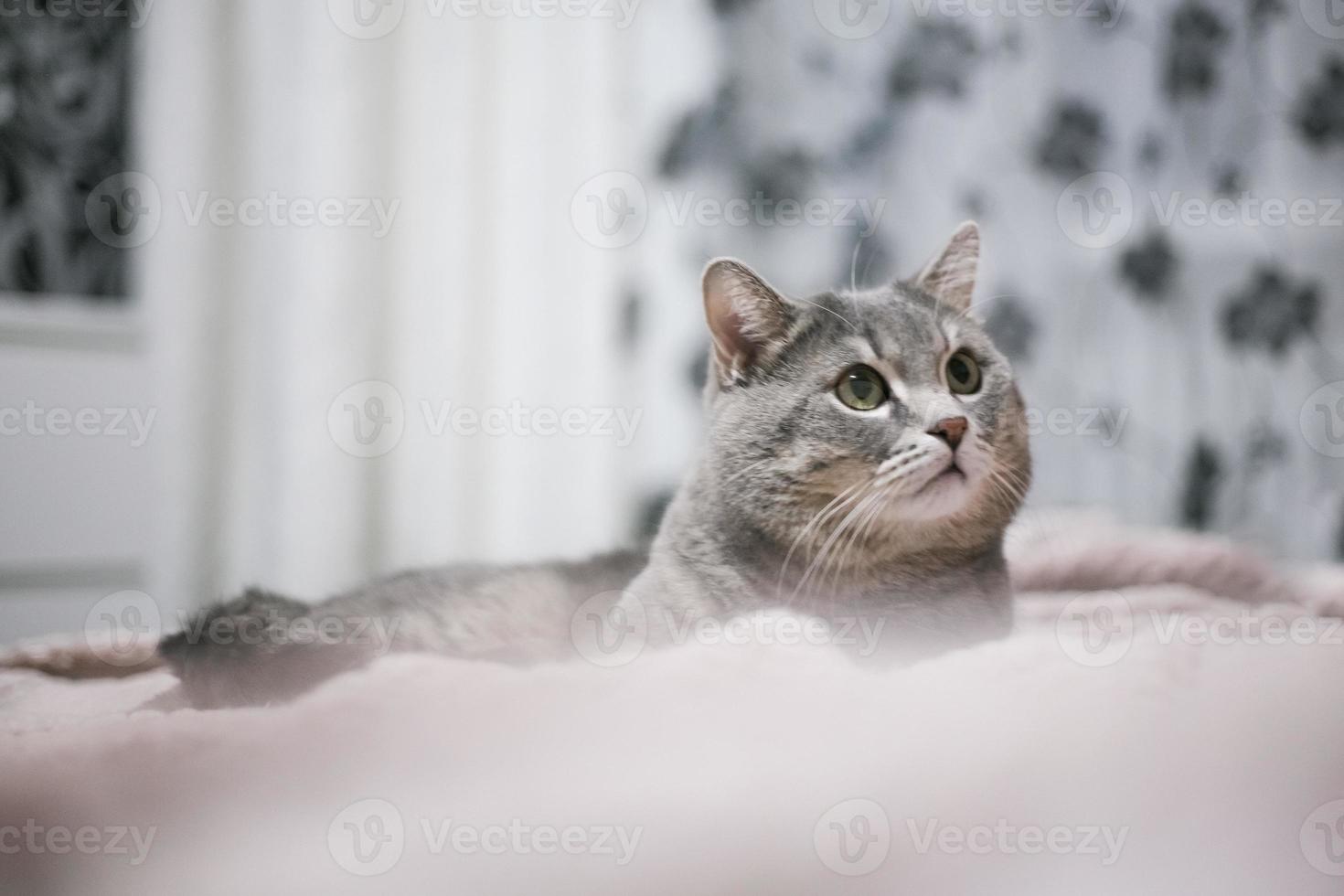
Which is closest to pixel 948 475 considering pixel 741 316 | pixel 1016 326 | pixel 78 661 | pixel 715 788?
pixel 741 316

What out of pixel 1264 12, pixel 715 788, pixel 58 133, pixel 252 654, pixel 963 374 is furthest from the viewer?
pixel 1264 12

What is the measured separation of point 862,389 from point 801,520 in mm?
124

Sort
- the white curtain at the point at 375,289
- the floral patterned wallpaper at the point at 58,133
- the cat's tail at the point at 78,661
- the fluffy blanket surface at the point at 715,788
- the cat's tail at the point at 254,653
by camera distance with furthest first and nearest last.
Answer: the white curtain at the point at 375,289, the floral patterned wallpaper at the point at 58,133, the cat's tail at the point at 78,661, the cat's tail at the point at 254,653, the fluffy blanket surface at the point at 715,788

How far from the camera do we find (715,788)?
469 mm

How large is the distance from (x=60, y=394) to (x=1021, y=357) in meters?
1.64

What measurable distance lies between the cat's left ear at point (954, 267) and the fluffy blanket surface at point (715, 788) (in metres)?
0.45

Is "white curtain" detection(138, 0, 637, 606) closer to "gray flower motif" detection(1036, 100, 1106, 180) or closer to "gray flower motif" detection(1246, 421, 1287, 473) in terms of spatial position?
"gray flower motif" detection(1036, 100, 1106, 180)

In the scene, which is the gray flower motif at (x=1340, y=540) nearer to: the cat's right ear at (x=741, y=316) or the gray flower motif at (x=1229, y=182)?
the gray flower motif at (x=1229, y=182)

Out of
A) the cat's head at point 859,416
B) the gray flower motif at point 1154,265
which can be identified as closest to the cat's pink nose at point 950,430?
the cat's head at point 859,416

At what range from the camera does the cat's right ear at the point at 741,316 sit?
2.52 feet

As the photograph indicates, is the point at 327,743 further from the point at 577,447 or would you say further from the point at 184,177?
the point at 184,177

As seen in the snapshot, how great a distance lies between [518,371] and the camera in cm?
174

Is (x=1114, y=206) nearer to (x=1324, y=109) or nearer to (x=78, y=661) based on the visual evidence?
(x=1324, y=109)

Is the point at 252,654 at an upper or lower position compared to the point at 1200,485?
upper
